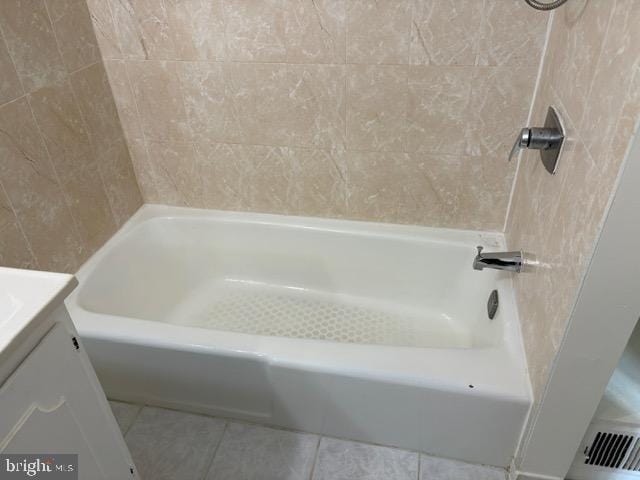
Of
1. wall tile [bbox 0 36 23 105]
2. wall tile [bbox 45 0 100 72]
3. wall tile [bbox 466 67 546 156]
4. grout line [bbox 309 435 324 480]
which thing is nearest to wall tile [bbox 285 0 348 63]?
wall tile [bbox 466 67 546 156]

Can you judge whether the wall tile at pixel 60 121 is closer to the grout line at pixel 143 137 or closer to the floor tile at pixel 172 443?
the grout line at pixel 143 137

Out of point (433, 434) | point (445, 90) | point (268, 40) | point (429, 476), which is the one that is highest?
point (268, 40)

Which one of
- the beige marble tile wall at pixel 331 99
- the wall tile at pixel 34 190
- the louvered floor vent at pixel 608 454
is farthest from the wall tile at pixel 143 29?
the louvered floor vent at pixel 608 454

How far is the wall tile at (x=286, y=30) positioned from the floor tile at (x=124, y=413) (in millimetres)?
1242

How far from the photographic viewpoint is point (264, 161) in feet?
5.74

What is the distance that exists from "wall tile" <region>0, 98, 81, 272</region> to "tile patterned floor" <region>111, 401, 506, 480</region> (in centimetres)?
61

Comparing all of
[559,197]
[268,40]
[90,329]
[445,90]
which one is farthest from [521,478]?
[268,40]

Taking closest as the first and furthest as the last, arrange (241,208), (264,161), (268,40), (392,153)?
(268,40), (392,153), (264,161), (241,208)

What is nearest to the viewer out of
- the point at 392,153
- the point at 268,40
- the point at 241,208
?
the point at 268,40

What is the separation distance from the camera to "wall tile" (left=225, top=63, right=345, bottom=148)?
60.9 inches

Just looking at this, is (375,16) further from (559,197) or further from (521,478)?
(521,478)

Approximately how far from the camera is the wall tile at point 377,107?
1496 mm

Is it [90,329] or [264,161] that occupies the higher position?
[264,161]

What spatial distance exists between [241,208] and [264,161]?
25 cm
